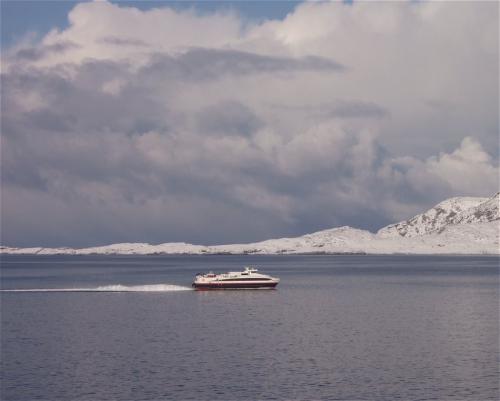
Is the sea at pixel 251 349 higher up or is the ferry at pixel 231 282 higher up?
the ferry at pixel 231 282

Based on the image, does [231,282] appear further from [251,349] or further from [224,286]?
[251,349]

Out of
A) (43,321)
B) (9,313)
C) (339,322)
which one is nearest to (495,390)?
(339,322)

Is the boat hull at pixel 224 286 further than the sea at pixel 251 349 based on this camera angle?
Yes

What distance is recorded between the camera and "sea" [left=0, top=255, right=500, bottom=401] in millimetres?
Answer: 66062

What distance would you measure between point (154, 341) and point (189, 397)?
1231 inches

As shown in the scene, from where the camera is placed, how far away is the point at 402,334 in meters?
98.9

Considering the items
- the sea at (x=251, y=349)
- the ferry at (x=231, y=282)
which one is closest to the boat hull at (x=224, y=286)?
the ferry at (x=231, y=282)

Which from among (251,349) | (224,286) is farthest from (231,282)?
(251,349)

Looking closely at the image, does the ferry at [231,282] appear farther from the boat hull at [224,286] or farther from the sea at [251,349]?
the sea at [251,349]

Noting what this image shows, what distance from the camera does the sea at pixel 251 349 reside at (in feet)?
217

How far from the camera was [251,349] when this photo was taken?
8600 centimetres

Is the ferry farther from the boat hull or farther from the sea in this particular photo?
the sea

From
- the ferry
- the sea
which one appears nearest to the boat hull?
the ferry

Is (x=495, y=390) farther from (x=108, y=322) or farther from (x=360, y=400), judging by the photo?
(x=108, y=322)
